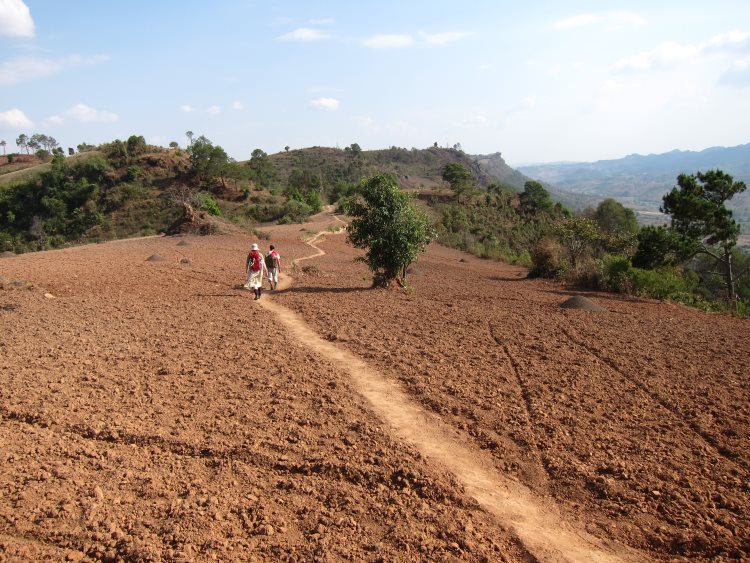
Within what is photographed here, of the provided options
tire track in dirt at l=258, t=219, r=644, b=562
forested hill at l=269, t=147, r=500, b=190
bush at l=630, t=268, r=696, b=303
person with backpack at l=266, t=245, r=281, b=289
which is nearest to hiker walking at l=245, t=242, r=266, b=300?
person with backpack at l=266, t=245, r=281, b=289

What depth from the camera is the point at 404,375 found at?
7.52m

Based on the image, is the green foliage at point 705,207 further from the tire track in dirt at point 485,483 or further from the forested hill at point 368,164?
the forested hill at point 368,164

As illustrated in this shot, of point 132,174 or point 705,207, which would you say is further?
point 132,174

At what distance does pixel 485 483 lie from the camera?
4887mm

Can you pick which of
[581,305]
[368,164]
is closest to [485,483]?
[581,305]

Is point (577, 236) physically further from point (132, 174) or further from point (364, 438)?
point (132, 174)

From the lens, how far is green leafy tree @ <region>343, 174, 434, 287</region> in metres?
14.9

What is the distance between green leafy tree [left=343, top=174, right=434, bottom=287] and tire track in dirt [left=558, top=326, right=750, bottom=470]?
6.46 meters

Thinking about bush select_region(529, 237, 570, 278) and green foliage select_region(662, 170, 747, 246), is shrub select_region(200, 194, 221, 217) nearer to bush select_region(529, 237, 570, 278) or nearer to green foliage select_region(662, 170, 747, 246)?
bush select_region(529, 237, 570, 278)

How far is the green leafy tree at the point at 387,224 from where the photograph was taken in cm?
1486

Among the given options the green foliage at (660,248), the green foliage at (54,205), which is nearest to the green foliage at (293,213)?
the green foliage at (54,205)

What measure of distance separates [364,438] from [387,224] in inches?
392

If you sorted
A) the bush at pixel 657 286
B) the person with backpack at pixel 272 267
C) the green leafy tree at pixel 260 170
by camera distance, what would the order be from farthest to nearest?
the green leafy tree at pixel 260 170, the bush at pixel 657 286, the person with backpack at pixel 272 267

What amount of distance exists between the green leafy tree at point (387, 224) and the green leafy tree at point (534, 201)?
5336cm
